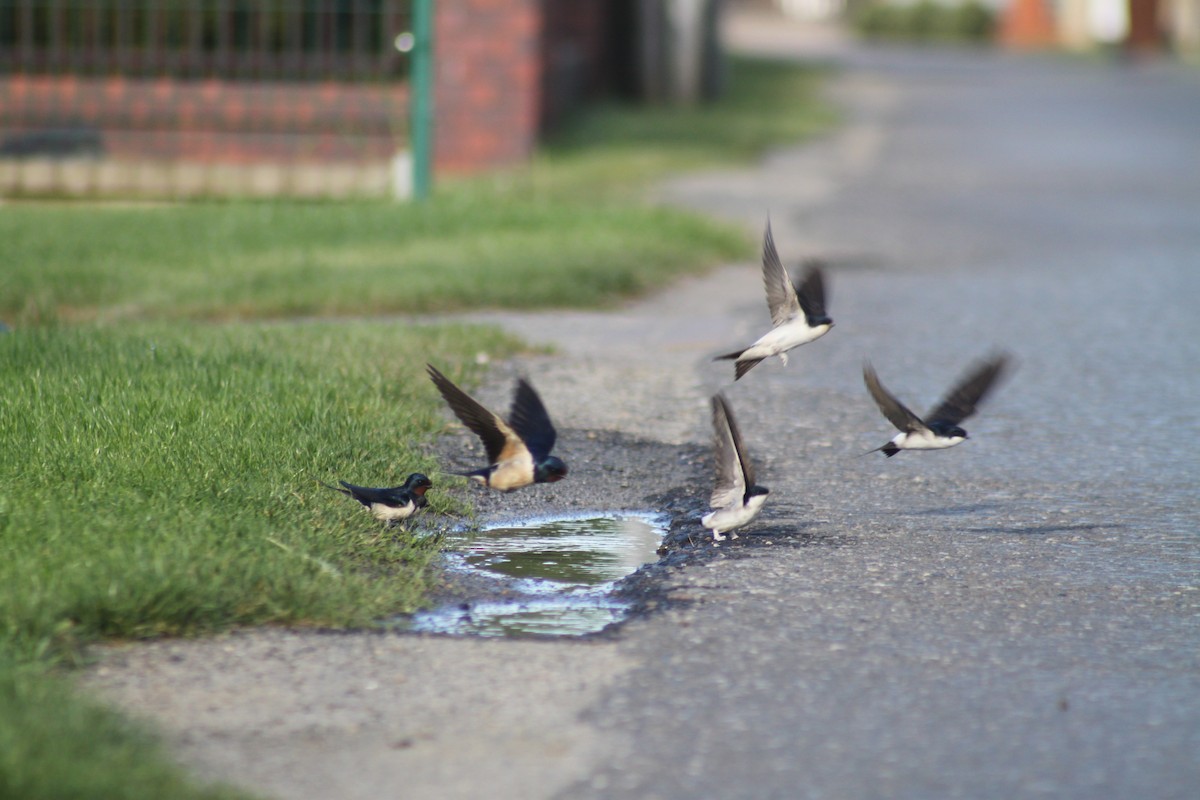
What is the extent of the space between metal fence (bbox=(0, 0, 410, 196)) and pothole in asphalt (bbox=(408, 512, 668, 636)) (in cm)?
876

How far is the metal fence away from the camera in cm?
1329

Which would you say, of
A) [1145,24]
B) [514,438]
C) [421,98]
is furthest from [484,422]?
[1145,24]

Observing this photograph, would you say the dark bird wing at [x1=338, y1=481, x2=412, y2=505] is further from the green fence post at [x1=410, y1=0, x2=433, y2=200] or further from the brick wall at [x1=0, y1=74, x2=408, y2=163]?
the brick wall at [x1=0, y1=74, x2=408, y2=163]

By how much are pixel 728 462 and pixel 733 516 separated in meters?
0.16

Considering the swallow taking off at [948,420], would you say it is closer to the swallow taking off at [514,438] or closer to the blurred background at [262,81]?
the swallow taking off at [514,438]

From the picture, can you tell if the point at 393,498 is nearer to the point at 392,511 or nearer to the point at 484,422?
the point at 392,511

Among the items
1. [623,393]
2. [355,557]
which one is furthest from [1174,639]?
[623,393]

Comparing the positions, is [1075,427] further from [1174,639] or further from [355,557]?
[355,557]

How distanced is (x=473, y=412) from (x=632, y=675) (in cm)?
106

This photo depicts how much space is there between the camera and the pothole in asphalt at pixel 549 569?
13.1 ft

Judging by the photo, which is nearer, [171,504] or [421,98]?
[171,504]

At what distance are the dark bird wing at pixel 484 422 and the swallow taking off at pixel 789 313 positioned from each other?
71cm

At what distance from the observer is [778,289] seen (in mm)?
4801

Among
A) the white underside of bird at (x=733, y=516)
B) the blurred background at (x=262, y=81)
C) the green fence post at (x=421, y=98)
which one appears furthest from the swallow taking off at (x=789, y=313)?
the blurred background at (x=262, y=81)
